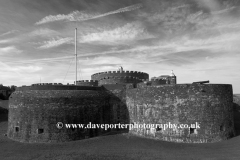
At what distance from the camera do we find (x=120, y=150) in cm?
1414

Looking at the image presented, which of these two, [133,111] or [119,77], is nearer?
[133,111]

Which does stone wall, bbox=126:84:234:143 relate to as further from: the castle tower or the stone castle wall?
the castle tower

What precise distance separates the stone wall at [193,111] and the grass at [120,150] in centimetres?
79

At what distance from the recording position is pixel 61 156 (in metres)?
13.2

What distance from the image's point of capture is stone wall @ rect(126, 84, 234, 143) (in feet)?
50.3

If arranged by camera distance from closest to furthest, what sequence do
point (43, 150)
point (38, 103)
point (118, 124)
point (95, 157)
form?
1. point (95, 157)
2. point (43, 150)
3. point (38, 103)
4. point (118, 124)

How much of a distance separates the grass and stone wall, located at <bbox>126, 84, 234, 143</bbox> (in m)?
0.79

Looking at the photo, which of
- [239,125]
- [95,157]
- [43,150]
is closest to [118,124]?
[95,157]

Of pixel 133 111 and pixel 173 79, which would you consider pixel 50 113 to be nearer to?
pixel 133 111

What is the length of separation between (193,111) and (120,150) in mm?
7721

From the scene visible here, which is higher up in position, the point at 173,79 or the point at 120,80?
the point at 120,80

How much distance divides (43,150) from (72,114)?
408 cm

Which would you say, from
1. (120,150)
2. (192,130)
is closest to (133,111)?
(120,150)

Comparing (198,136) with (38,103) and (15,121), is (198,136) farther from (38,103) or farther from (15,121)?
(15,121)
